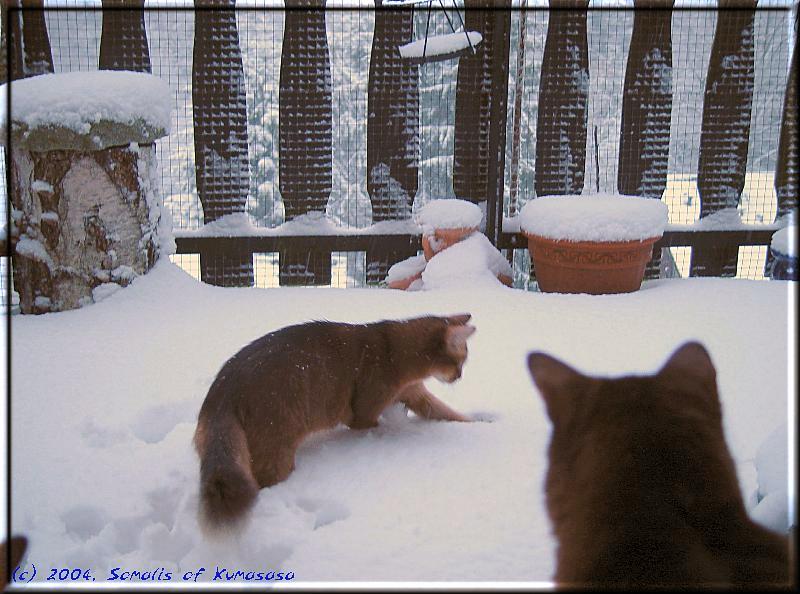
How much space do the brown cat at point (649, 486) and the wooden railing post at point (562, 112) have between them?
3.06 metres

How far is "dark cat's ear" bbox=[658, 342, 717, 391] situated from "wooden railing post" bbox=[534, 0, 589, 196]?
3048 millimetres

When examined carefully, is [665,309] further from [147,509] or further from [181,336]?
[147,509]

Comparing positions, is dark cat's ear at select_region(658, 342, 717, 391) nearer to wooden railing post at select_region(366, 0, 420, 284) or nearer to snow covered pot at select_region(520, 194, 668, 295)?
snow covered pot at select_region(520, 194, 668, 295)

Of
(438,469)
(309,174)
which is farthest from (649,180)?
(438,469)

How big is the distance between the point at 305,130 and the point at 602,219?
161 centimetres

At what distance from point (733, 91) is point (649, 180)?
0.63 meters

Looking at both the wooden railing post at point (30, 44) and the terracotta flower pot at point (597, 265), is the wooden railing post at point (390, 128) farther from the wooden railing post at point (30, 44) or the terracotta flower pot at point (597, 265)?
the wooden railing post at point (30, 44)

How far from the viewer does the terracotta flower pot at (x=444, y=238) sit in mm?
3354

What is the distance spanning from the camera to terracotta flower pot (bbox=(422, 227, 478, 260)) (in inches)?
132

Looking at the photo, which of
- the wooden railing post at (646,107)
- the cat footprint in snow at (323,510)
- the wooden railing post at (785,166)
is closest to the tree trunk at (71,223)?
the cat footprint in snow at (323,510)

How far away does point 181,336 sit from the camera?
2387 mm

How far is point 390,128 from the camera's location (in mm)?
3832

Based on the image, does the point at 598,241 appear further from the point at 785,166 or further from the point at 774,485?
the point at 774,485

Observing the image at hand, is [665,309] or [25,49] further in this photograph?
[25,49]
